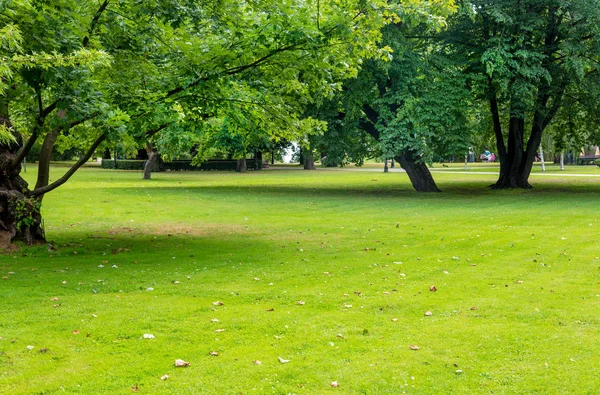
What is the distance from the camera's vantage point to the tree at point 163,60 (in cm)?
1140

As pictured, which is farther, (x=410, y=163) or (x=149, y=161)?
(x=149, y=161)

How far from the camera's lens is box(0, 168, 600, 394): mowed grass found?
6.14 meters

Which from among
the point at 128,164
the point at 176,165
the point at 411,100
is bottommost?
the point at 176,165

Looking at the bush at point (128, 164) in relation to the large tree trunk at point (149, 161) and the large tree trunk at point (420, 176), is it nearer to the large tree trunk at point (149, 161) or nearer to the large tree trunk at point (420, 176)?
the large tree trunk at point (149, 161)

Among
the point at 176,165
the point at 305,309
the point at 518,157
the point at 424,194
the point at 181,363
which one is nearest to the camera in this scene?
the point at 181,363

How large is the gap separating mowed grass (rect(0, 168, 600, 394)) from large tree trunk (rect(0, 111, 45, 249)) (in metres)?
0.61

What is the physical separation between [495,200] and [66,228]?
58.3 ft

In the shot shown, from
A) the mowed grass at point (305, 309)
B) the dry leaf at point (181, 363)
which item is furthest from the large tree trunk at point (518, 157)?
the dry leaf at point (181, 363)

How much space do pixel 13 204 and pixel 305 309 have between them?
790cm

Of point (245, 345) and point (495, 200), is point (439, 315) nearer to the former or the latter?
point (245, 345)

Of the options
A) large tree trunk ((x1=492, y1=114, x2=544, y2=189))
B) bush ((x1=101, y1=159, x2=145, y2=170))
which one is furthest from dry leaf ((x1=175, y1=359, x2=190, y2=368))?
bush ((x1=101, y1=159, x2=145, y2=170))

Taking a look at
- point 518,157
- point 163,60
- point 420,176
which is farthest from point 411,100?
point 163,60

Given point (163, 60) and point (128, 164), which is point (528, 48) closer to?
→ point (163, 60)

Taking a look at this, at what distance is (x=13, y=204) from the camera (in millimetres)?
13539
